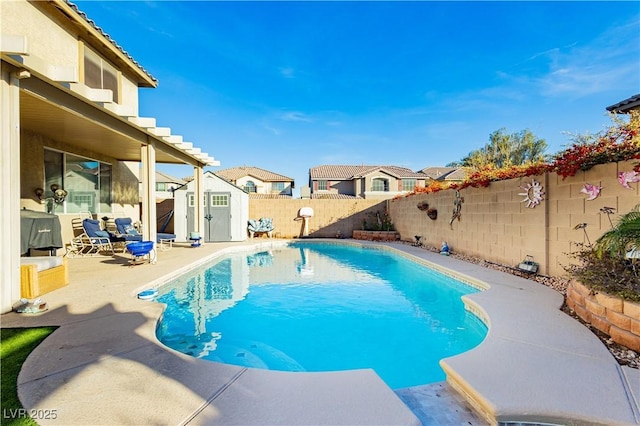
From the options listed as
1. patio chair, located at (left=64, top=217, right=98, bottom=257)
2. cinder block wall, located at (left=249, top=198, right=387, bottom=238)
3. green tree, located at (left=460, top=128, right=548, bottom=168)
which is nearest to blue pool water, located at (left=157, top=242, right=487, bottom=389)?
patio chair, located at (left=64, top=217, right=98, bottom=257)

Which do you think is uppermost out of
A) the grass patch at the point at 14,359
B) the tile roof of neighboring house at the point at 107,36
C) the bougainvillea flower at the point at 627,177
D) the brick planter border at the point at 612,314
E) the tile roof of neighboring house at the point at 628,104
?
the tile roof of neighboring house at the point at 107,36

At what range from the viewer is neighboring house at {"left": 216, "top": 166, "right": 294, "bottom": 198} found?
34000 mm

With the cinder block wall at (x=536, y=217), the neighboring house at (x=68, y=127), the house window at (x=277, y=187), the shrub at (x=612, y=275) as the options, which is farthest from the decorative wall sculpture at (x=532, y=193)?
the house window at (x=277, y=187)

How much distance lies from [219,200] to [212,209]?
0.53 metres

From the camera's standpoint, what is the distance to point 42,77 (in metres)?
4.45

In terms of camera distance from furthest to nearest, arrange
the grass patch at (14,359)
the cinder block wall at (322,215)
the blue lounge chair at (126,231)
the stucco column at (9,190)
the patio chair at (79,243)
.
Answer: the cinder block wall at (322,215) < the blue lounge chair at (126,231) < the patio chair at (79,243) < the stucco column at (9,190) < the grass patch at (14,359)

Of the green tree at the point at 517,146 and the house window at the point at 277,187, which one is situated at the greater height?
the green tree at the point at 517,146

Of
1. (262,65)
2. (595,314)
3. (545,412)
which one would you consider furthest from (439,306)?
(262,65)

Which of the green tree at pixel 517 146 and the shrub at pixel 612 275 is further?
the green tree at pixel 517 146

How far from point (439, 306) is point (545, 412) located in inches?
139

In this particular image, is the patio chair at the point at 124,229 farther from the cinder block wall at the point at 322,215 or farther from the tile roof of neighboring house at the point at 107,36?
the cinder block wall at the point at 322,215

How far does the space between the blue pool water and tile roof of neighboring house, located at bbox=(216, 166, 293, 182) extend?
26.9m

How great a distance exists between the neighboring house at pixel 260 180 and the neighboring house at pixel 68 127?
21.7 meters

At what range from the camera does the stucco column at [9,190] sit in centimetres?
394
